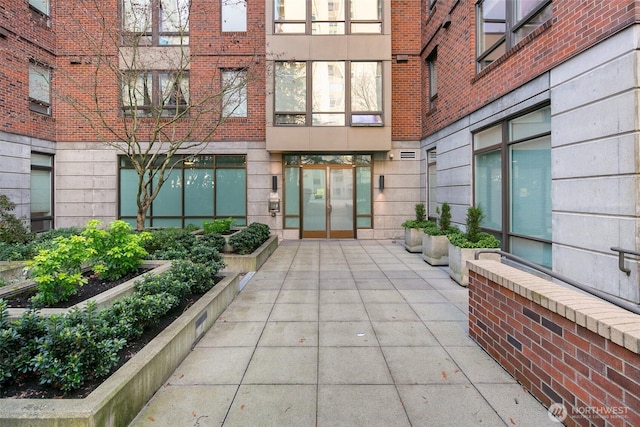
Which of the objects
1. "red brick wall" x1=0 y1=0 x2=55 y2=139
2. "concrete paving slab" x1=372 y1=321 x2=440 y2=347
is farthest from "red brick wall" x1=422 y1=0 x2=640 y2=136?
"red brick wall" x1=0 y1=0 x2=55 y2=139

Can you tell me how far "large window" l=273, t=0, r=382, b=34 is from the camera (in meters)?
11.7

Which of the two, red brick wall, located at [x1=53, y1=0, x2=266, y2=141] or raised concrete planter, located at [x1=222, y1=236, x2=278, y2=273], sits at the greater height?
red brick wall, located at [x1=53, y1=0, x2=266, y2=141]

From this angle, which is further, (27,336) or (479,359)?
(479,359)

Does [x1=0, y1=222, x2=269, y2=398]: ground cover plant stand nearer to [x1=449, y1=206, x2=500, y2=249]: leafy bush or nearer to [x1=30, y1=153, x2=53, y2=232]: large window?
[x1=449, y1=206, x2=500, y2=249]: leafy bush

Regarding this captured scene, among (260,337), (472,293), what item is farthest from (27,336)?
(472,293)

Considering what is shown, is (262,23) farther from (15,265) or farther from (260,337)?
(260,337)

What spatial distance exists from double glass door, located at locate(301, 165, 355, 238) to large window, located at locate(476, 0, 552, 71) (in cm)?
605

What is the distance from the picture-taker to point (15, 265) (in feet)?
19.1

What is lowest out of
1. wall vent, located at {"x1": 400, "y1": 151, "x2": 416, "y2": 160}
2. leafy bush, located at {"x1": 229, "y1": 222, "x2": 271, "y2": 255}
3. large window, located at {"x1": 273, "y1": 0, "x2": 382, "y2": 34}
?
leafy bush, located at {"x1": 229, "y1": 222, "x2": 271, "y2": 255}

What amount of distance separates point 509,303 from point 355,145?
9.24 meters

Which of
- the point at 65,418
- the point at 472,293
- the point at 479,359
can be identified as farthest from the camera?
the point at 472,293

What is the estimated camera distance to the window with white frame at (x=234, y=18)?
1252 centimetres

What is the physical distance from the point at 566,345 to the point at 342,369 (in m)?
1.96

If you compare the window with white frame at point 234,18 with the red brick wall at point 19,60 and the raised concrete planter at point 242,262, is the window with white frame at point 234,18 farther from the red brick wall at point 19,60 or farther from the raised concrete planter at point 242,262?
the raised concrete planter at point 242,262
